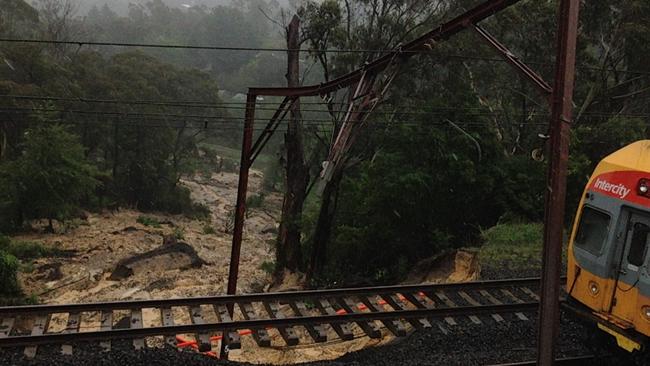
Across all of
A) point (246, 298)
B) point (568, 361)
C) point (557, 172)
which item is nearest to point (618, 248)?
point (557, 172)

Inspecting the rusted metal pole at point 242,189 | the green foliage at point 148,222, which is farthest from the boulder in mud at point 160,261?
the rusted metal pole at point 242,189

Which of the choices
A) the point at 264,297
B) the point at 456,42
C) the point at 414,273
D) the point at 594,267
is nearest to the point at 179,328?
the point at 264,297

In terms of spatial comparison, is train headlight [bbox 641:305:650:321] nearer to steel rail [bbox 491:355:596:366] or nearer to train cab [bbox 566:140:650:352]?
train cab [bbox 566:140:650:352]

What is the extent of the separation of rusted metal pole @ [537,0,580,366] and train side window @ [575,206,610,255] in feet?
4.05

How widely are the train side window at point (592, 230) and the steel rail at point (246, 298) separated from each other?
3.14m

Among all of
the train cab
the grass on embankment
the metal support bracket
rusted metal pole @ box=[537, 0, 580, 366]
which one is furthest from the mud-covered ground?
the grass on embankment

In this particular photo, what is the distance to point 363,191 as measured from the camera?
19906mm

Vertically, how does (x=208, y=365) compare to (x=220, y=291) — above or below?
above

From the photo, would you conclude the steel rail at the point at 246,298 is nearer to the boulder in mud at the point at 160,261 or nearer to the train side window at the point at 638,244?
the train side window at the point at 638,244

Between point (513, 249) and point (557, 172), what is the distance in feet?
29.1

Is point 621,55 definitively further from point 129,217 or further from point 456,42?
point 129,217

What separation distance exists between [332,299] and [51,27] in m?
46.7

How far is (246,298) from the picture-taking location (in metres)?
9.55

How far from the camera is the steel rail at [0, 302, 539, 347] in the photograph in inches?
307
